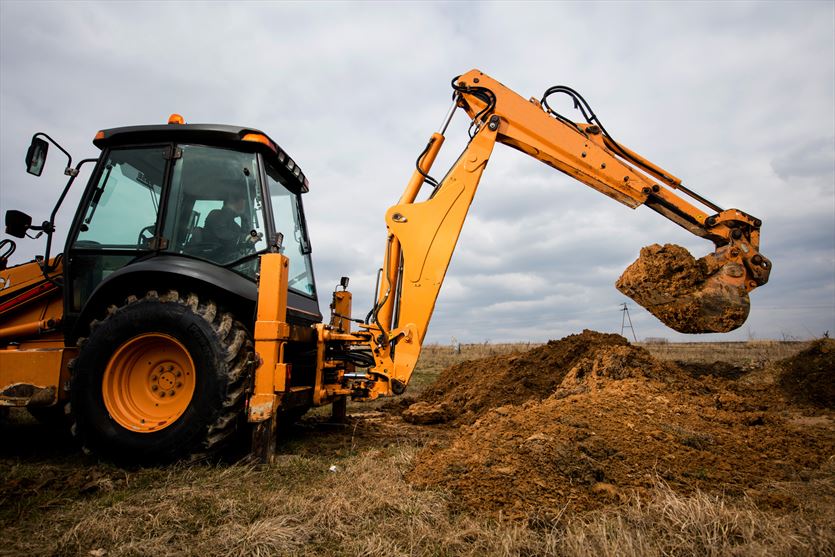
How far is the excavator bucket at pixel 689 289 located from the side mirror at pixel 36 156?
19.2 ft

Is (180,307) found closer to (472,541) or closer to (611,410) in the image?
(472,541)

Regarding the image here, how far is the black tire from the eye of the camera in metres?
3.57

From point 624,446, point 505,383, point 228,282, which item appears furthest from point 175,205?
point 505,383

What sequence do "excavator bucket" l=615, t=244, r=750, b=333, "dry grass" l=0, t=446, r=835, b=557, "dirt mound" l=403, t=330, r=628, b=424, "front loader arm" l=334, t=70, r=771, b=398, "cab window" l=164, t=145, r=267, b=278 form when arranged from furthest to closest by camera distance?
A: "dirt mound" l=403, t=330, r=628, b=424 → "excavator bucket" l=615, t=244, r=750, b=333 → "front loader arm" l=334, t=70, r=771, b=398 → "cab window" l=164, t=145, r=267, b=278 → "dry grass" l=0, t=446, r=835, b=557

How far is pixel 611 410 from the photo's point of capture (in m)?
4.08

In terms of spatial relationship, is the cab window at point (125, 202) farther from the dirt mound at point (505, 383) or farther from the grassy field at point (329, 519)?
the dirt mound at point (505, 383)

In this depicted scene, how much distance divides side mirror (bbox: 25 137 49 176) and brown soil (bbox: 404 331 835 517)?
3970 millimetres

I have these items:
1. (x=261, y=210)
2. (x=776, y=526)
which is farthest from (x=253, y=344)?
(x=776, y=526)

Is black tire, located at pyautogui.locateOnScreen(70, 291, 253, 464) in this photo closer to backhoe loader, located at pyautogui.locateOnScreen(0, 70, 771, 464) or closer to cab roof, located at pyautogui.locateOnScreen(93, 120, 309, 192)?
backhoe loader, located at pyautogui.locateOnScreen(0, 70, 771, 464)

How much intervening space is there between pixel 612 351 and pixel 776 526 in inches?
132

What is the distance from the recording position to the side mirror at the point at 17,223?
14.5ft

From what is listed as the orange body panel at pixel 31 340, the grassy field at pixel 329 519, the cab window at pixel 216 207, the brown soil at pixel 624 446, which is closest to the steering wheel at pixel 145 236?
the cab window at pixel 216 207

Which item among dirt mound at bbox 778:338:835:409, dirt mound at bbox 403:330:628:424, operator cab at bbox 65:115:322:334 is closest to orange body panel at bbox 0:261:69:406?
operator cab at bbox 65:115:322:334

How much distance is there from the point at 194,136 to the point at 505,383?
4572 mm
